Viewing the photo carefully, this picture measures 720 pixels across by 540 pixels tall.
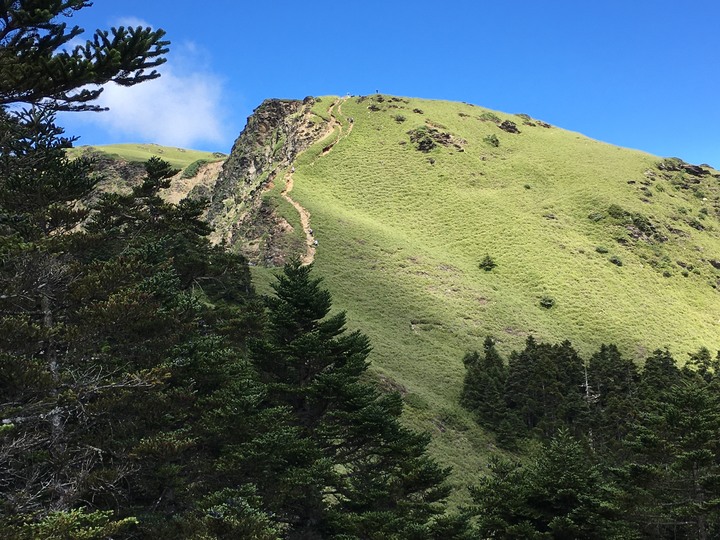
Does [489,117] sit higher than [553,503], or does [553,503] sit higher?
[489,117]

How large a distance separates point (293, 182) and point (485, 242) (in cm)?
3129

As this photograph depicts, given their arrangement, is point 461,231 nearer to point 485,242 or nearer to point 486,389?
point 485,242

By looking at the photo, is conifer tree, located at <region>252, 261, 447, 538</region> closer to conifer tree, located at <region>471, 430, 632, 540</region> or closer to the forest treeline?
conifer tree, located at <region>471, 430, 632, 540</region>

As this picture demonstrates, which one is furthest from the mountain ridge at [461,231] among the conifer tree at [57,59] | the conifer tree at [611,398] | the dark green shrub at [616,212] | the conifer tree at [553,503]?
the conifer tree at [57,59]

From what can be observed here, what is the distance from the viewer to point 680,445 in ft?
59.6

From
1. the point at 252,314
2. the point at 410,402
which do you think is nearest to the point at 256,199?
the point at 410,402

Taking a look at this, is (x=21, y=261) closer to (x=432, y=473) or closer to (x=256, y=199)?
(x=432, y=473)

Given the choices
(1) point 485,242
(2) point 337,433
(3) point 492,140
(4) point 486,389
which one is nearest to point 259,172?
(1) point 485,242

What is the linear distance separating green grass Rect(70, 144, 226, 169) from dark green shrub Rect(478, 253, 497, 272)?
101 meters

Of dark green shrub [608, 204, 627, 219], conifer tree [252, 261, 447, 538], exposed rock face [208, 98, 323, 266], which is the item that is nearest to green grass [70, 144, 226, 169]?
exposed rock face [208, 98, 323, 266]

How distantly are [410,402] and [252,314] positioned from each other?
15476 millimetres

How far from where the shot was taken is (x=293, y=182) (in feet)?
264

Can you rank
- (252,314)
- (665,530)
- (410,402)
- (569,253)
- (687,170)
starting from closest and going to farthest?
(665,530)
(252,314)
(410,402)
(569,253)
(687,170)

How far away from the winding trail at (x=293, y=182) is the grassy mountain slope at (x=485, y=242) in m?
0.90
